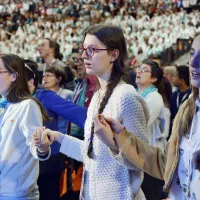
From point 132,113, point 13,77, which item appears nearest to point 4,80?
point 13,77

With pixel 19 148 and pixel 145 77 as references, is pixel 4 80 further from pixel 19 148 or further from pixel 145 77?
pixel 145 77

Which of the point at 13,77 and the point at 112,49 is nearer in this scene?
the point at 112,49

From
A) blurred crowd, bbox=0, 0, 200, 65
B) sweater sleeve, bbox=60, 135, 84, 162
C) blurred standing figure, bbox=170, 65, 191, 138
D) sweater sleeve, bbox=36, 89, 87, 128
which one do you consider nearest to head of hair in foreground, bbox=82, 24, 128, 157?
sweater sleeve, bbox=60, 135, 84, 162

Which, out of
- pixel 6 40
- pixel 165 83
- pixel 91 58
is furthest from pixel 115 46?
pixel 6 40

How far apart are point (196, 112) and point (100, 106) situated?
1.67 feet

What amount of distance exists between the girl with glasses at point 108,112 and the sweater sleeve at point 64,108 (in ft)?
2.58

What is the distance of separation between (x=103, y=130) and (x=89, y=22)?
69.5 feet

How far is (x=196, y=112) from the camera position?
5.25ft

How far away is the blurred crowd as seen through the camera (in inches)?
706

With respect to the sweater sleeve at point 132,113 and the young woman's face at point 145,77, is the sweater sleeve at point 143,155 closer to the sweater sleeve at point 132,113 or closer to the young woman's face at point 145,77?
the sweater sleeve at point 132,113

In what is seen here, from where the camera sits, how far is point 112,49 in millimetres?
2035

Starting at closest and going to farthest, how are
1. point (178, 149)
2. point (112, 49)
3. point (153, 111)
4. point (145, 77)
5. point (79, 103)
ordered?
point (178, 149) < point (112, 49) < point (153, 111) < point (79, 103) < point (145, 77)

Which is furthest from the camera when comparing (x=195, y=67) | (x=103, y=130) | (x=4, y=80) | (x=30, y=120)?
(x=4, y=80)

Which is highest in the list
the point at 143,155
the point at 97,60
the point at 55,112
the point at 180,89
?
the point at 97,60
